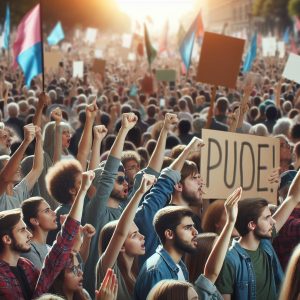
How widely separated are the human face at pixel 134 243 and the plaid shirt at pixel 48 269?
1.67 ft

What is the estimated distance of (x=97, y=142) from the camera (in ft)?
22.0

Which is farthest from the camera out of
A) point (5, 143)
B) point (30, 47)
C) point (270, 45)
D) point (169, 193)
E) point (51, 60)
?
point (270, 45)

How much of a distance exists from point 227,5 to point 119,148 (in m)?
139

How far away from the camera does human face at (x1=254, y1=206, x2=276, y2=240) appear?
5629 mm

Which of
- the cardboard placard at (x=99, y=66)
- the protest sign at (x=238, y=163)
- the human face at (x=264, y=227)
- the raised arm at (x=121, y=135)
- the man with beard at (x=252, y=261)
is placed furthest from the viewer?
the cardboard placard at (x=99, y=66)

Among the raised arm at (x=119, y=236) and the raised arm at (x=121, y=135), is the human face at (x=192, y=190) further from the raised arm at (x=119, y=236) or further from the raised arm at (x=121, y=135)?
the raised arm at (x=119, y=236)

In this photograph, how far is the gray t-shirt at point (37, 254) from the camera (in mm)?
5480

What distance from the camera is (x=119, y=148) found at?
6.02m

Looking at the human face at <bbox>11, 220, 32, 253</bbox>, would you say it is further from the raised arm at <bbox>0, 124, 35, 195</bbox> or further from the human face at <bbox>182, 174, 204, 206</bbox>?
the human face at <bbox>182, 174, 204, 206</bbox>

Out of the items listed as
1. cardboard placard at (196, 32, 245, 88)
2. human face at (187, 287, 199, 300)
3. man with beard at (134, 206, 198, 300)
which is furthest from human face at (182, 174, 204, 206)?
cardboard placard at (196, 32, 245, 88)

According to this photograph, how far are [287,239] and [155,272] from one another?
58.9 inches

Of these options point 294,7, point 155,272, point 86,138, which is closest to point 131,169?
point 86,138

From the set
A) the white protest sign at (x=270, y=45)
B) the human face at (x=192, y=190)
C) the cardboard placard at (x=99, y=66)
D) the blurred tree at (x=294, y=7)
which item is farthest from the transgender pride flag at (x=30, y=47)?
the blurred tree at (x=294, y=7)

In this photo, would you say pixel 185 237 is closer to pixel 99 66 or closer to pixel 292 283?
pixel 292 283
